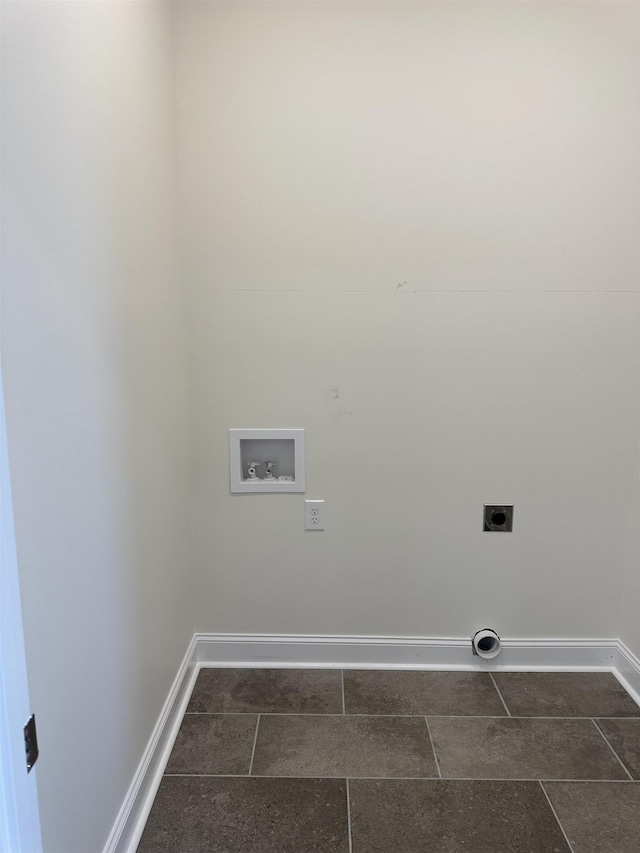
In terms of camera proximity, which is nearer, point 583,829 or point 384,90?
point 583,829

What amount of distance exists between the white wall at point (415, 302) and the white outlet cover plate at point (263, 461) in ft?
0.12

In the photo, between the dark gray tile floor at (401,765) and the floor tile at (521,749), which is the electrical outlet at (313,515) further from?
the floor tile at (521,749)

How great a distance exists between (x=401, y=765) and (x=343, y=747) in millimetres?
188

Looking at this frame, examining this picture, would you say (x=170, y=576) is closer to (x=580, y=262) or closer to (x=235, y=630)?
(x=235, y=630)

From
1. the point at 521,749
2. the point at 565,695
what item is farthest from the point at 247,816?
the point at 565,695

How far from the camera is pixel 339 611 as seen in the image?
86.0 inches

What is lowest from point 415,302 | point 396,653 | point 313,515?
point 396,653

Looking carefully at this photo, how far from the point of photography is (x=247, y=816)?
154cm

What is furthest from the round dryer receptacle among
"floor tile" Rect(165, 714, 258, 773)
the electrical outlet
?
"floor tile" Rect(165, 714, 258, 773)

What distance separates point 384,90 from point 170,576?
1734 millimetres

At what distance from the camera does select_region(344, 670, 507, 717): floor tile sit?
197 centimetres

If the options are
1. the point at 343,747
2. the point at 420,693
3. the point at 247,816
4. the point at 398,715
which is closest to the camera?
the point at 247,816

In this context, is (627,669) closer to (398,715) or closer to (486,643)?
(486,643)

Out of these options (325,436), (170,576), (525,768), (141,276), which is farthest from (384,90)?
(525,768)
